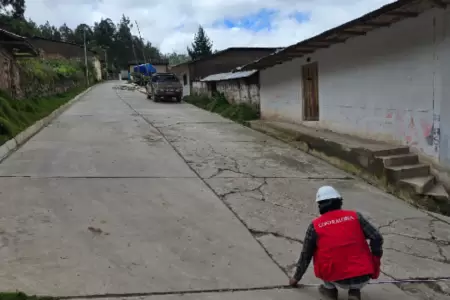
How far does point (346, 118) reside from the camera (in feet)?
35.7

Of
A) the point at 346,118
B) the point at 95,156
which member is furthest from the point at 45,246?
the point at 346,118

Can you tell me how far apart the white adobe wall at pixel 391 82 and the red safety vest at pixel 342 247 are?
511 centimetres

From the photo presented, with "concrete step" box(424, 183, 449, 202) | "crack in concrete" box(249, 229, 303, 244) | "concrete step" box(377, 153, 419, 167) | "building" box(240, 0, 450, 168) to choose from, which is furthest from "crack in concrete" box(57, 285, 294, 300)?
"building" box(240, 0, 450, 168)

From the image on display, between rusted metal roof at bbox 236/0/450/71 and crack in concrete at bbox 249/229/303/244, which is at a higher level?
rusted metal roof at bbox 236/0/450/71

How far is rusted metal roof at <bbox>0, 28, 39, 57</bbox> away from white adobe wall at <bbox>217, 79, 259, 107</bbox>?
29.3 ft

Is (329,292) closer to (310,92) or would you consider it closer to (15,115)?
(310,92)

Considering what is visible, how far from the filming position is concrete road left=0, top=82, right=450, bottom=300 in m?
3.93

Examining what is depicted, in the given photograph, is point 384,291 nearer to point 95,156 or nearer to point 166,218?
point 166,218

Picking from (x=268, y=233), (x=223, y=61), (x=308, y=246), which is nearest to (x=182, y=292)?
(x=308, y=246)

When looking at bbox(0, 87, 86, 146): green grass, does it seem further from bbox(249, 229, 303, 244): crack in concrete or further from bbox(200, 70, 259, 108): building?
bbox(200, 70, 259, 108): building

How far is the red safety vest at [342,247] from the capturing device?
3.30 m

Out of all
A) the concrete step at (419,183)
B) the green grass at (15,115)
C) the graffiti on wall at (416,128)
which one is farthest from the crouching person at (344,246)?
the green grass at (15,115)

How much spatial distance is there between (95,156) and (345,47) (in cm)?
668

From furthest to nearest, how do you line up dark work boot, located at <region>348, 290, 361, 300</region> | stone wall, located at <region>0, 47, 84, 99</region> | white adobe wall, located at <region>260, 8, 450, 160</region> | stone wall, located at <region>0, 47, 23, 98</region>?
1. stone wall, located at <region>0, 47, 84, 99</region>
2. stone wall, located at <region>0, 47, 23, 98</region>
3. white adobe wall, located at <region>260, 8, 450, 160</region>
4. dark work boot, located at <region>348, 290, 361, 300</region>
